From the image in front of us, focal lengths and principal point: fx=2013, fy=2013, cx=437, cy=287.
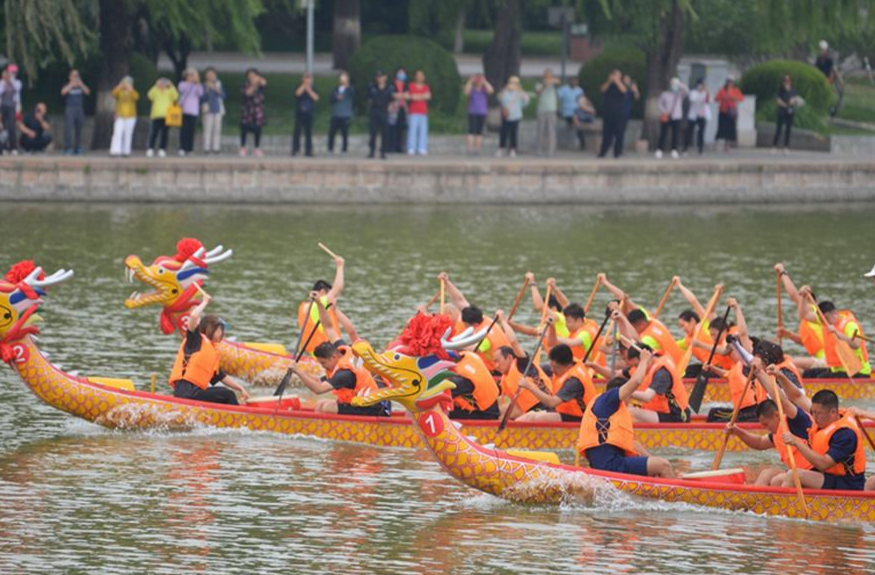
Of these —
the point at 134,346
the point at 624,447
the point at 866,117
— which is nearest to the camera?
the point at 624,447

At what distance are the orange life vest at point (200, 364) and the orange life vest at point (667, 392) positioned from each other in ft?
15.0

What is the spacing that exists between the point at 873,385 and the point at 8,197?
1970cm

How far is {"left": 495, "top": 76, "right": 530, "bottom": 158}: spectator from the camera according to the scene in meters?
40.5

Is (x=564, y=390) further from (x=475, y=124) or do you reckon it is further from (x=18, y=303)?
(x=475, y=124)

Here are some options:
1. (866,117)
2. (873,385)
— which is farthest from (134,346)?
(866,117)

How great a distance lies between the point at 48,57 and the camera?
39688 millimetres

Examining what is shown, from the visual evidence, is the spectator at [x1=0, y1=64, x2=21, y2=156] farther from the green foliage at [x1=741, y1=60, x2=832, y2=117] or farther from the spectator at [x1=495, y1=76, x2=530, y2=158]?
the green foliage at [x1=741, y1=60, x2=832, y2=117]

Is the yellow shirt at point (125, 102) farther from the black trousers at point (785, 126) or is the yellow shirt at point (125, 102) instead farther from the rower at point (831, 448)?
the rower at point (831, 448)

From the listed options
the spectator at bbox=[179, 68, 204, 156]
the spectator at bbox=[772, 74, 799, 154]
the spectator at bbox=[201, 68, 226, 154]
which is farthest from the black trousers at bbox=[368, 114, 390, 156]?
the spectator at bbox=[772, 74, 799, 154]

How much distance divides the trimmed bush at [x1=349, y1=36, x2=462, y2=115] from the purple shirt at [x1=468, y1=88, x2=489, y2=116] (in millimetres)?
1972

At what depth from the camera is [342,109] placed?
4019cm

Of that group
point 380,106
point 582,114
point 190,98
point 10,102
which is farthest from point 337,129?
point 10,102

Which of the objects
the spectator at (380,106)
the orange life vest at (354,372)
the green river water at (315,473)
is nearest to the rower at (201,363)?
the green river water at (315,473)

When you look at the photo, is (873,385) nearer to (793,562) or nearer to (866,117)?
(793,562)
